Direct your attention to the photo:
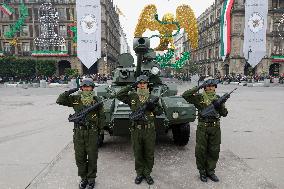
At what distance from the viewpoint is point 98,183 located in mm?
4484

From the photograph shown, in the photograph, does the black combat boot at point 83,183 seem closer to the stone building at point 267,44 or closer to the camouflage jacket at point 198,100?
the camouflage jacket at point 198,100

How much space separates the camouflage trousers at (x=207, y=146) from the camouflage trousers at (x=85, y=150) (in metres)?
1.71

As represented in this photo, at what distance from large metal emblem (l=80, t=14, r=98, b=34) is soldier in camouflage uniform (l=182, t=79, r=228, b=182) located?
22813 mm

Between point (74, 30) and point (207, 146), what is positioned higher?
point (74, 30)

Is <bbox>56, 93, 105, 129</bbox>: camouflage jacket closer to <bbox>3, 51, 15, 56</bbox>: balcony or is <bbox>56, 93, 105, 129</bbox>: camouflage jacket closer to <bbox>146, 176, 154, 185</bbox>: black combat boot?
<bbox>146, 176, 154, 185</bbox>: black combat boot

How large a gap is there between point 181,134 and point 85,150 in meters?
2.68

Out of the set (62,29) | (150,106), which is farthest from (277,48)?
(150,106)

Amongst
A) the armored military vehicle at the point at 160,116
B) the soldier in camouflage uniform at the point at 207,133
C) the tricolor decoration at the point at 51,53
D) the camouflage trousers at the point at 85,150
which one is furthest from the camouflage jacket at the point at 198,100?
the tricolor decoration at the point at 51,53

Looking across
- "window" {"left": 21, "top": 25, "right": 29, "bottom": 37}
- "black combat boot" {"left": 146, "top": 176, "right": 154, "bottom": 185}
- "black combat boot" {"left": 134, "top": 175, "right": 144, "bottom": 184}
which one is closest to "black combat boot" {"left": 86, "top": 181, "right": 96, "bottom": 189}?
"black combat boot" {"left": 134, "top": 175, "right": 144, "bottom": 184}

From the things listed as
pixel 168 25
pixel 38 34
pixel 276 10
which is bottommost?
pixel 168 25

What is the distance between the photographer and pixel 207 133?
4.52m

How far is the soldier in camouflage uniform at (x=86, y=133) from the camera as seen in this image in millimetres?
4184

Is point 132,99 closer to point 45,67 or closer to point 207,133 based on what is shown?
point 207,133

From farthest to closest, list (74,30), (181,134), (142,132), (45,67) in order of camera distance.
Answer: (45,67) < (74,30) < (181,134) < (142,132)
